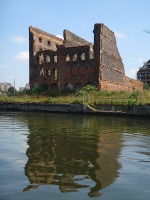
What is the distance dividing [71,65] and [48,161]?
36243mm

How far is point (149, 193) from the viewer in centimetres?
468

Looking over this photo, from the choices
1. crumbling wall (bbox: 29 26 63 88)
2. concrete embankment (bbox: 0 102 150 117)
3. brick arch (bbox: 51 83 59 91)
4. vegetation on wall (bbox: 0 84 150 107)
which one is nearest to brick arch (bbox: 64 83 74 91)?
vegetation on wall (bbox: 0 84 150 107)

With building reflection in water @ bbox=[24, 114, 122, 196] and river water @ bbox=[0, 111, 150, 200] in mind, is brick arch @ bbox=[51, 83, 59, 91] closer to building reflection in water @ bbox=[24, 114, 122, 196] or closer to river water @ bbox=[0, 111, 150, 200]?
building reflection in water @ bbox=[24, 114, 122, 196]

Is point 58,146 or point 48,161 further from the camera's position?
point 58,146

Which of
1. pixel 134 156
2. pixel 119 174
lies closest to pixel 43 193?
pixel 119 174

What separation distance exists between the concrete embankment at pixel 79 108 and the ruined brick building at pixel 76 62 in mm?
9939

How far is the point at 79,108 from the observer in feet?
93.7

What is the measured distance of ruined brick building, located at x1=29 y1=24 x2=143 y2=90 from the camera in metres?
40.1

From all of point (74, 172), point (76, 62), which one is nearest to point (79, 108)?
point (76, 62)

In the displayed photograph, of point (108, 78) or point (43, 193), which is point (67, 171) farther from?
point (108, 78)

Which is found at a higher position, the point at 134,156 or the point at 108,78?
the point at 108,78

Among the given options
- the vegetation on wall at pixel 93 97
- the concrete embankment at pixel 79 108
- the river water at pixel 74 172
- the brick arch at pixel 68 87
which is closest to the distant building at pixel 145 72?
the brick arch at pixel 68 87

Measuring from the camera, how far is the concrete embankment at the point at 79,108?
2510cm

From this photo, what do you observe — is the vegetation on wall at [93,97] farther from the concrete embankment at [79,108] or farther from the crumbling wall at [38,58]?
the crumbling wall at [38,58]
